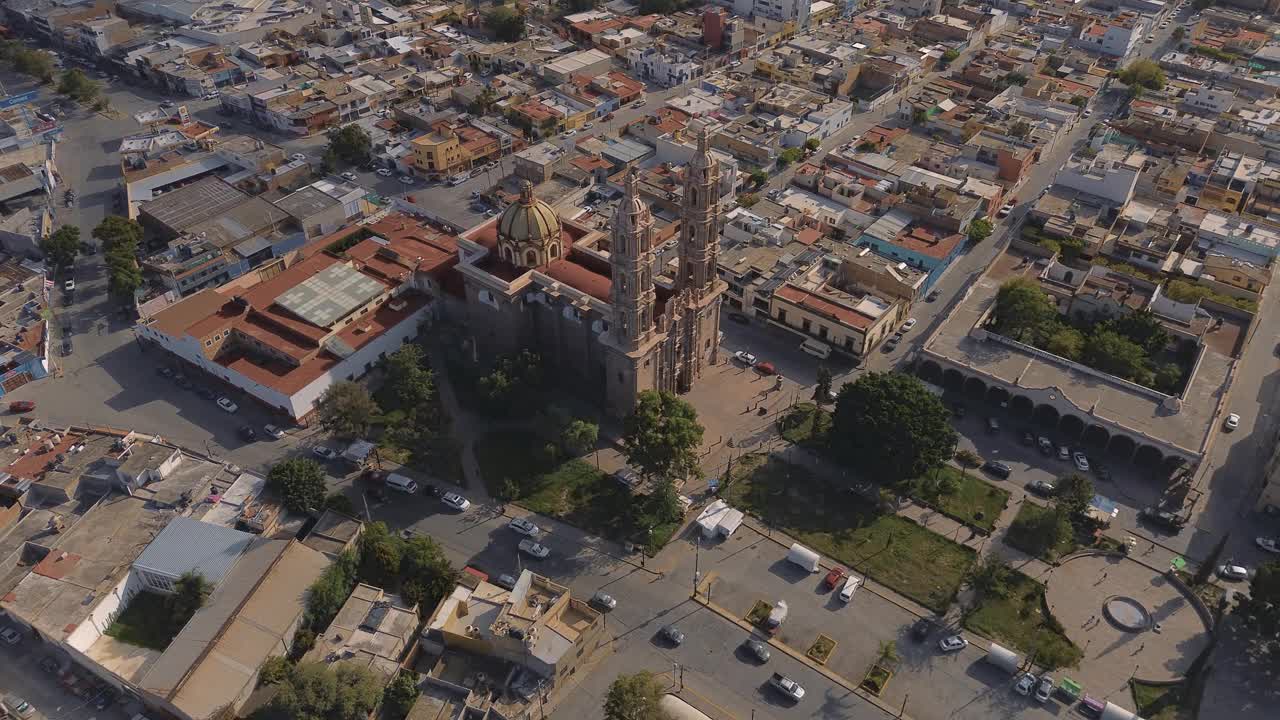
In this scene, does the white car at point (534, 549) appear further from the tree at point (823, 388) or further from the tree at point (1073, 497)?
the tree at point (1073, 497)

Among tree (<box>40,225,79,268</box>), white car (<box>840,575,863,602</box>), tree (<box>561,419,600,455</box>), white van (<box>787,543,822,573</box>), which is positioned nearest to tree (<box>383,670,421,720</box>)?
tree (<box>561,419,600,455</box>)

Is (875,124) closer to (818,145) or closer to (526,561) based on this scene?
(818,145)

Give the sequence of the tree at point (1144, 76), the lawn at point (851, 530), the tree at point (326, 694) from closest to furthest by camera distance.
Result: the tree at point (326, 694) → the lawn at point (851, 530) → the tree at point (1144, 76)

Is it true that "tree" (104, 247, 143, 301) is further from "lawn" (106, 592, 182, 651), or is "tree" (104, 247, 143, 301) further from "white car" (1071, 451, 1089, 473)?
"white car" (1071, 451, 1089, 473)

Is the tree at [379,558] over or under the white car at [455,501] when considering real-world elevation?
over

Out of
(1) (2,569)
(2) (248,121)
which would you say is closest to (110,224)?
(2) (248,121)

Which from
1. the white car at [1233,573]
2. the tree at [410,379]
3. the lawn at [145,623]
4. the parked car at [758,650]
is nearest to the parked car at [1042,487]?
the white car at [1233,573]

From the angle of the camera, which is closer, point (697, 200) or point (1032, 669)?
point (1032, 669)

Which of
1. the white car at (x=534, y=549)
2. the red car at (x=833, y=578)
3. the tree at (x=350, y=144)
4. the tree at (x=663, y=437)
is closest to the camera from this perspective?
the red car at (x=833, y=578)
